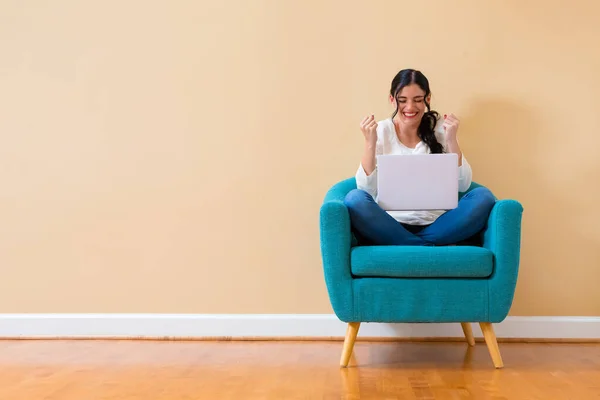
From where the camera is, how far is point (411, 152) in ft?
9.93

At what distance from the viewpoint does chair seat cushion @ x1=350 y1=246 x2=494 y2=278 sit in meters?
2.53

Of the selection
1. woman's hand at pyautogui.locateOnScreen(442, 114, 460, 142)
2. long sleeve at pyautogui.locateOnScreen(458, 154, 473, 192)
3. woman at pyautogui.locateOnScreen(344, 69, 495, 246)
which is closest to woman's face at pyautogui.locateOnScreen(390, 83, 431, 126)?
woman at pyautogui.locateOnScreen(344, 69, 495, 246)

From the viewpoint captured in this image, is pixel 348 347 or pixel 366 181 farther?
pixel 366 181

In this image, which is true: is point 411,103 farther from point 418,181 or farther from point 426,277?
point 426,277

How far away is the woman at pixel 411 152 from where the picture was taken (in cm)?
268

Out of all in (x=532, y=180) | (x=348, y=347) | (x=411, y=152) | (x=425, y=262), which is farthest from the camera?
(x=532, y=180)

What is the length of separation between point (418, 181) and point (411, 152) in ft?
1.10

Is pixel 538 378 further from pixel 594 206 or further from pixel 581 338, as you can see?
pixel 594 206

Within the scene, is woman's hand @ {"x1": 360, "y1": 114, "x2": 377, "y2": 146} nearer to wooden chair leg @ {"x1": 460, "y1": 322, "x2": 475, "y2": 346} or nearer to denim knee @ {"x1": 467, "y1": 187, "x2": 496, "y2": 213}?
denim knee @ {"x1": 467, "y1": 187, "x2": 496, "y2": 213}

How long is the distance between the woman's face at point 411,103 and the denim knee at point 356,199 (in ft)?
1.52

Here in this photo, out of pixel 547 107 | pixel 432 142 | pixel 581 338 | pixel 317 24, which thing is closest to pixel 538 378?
pixel 581 338

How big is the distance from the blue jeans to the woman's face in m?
0.44

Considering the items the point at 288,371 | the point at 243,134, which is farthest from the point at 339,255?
the point at 243,134

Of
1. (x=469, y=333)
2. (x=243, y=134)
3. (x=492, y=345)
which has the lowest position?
(x=469, y=333)
